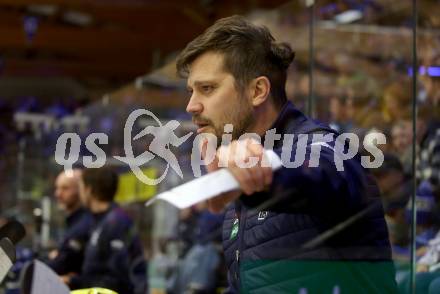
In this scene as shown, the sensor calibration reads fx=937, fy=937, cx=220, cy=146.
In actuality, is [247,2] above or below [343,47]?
above

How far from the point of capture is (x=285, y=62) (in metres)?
1.98

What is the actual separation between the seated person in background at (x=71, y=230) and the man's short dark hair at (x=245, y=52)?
3.01 m

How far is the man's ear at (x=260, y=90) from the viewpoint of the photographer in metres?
1.87

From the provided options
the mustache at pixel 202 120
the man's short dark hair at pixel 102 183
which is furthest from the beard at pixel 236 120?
the man's short dark hair at pixel 102 183

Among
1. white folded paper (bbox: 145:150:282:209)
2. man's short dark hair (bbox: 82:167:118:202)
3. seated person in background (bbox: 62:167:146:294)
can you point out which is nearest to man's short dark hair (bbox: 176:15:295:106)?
white folded paper (bbox: 145:150:282:209)

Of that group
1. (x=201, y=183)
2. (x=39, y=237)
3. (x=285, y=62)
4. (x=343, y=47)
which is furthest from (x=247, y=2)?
(x=201, y=183)

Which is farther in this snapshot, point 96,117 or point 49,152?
point 49,152

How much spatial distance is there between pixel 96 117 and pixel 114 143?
1.12 meters

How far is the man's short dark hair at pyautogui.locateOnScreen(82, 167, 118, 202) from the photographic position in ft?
17.5

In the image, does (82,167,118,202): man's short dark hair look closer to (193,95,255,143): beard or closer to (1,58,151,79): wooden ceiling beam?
(193,95,255,143): beard

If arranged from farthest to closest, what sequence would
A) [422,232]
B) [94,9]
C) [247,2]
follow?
1. [94,9]
2. [247,2]
3. [422,232]

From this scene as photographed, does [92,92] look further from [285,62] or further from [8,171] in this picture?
[285,62]

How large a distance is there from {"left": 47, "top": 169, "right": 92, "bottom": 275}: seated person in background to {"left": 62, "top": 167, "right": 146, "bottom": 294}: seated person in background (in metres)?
0.13

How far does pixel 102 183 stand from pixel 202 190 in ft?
13.5
